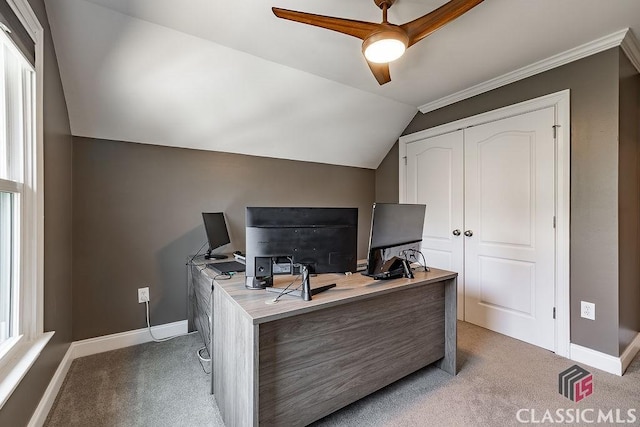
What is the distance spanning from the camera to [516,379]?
1991 millimetres

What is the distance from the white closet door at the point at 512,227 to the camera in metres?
2.43

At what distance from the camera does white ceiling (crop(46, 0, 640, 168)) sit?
1768 millimetres

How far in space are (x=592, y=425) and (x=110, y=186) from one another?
3.64 metres

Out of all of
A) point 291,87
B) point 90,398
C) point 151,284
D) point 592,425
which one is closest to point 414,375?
point 592,425

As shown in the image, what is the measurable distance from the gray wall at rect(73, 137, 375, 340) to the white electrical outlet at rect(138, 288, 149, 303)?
4 centimetres

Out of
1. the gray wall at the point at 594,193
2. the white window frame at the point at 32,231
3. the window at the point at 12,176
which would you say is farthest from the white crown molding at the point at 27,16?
the gray wall at the point at 594,193

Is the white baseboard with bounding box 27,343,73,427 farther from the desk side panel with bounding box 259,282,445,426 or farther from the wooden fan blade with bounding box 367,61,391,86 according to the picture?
the wooden fan blade with bounding box 367,61,391,86

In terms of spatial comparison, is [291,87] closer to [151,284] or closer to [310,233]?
[310,233]

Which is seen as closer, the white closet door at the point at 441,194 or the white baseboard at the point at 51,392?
the white baseboard at the point at 51,392

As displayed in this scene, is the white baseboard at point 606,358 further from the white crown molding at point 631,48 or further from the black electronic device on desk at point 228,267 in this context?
the black electronic device on desk at point 228,267

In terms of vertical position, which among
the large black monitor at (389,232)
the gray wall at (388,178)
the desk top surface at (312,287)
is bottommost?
the desk top surface at (312,287)

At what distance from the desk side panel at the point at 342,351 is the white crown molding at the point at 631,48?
222cm

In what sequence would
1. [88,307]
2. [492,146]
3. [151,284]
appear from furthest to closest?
[492,146]
[151,284]
[88,307]

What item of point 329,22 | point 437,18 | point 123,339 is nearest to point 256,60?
point 329,22
